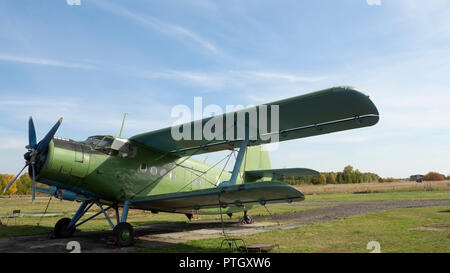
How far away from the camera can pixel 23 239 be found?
10.6 meters

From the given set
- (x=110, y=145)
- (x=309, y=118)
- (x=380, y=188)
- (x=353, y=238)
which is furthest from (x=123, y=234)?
(x=380, y=188)

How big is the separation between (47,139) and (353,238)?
916cm

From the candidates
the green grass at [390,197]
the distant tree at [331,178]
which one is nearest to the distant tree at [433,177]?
the distant tree at [331,178]

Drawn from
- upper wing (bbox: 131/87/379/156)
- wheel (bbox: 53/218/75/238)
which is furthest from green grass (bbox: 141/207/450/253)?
wheel (bbox: 53/218/75/238)

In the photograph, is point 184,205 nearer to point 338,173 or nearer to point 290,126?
point 290,126

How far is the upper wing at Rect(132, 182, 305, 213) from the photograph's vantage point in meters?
7.89

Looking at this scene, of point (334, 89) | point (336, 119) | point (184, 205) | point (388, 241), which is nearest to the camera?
point (334, 89)

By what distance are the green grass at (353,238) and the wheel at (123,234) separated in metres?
0.92

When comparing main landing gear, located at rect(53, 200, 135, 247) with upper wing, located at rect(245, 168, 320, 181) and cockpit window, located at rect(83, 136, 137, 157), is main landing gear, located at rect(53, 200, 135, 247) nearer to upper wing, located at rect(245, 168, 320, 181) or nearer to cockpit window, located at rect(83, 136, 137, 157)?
cockpit window, located at rect(83, 136, 137, 157)

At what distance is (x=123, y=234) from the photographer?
912 centimetres

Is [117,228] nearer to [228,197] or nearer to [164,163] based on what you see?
[164,163]
